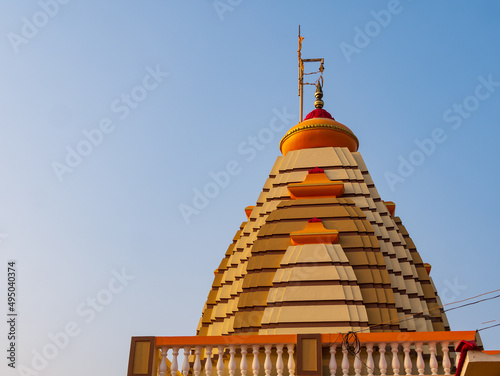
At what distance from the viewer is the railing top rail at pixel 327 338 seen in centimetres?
900

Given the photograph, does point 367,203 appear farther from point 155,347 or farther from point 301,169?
point 155,347

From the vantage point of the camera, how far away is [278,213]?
13.9 meters

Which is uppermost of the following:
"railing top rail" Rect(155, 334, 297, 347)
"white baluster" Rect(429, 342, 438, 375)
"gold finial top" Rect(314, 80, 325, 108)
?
"gold finial top" Rect(314, 80, 325, 108)

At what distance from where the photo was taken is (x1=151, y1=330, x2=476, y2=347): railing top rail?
9000mm

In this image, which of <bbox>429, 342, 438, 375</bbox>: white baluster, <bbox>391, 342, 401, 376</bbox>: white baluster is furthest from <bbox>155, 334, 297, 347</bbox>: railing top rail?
<bbox>429, 342, 438, 375</bbox>: white baluster

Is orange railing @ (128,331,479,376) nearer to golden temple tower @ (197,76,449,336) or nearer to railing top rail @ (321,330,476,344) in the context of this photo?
railing top rail @ (321,330,476,344)

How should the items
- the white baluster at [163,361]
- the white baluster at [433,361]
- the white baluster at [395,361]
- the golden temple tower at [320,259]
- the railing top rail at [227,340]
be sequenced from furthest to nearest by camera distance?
the golden temple tower at [320,259] < the white baluster at [163,361] < the railing top rail at [227,340] < the white baluster at [395,361] < the white baluster at [433,361]

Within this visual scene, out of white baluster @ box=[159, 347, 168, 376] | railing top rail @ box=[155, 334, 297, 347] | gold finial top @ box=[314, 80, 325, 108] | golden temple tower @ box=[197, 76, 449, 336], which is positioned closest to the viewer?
railing top rail @ box=[155, 334, 297, 347]

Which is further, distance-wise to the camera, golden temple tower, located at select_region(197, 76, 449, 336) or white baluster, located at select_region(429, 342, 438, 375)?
golden temple tower, located at select_region(197, 76, 449, 336)

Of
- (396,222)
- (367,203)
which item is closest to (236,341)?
(367,203)

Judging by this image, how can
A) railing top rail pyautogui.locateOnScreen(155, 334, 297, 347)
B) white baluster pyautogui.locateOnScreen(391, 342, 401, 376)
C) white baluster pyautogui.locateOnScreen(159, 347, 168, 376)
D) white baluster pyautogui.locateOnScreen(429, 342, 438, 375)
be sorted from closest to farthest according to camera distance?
white baluster pyautogui.locateOnScreen(429, 342, 438, 375) → white baluster pyautogui.locateOnScreen(391, 342, 401, 376) → railing top rail pyautogui.locateOnScreen(155, 334, 297, 347) → white baluster pyautogui.locateOnScreen(159, 347, 168, 376)

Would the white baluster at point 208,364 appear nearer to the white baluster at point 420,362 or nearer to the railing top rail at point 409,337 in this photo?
the railing top rail at point 409,337

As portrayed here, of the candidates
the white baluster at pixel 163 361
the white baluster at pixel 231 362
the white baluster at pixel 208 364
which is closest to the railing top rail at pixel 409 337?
the white baluster at pixel 231 362

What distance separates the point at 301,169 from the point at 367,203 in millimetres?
2185
